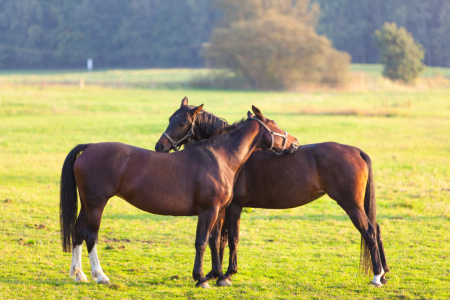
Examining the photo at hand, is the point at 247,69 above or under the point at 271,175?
above

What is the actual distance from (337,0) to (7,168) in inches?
3442

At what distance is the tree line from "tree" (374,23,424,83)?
1154 inches

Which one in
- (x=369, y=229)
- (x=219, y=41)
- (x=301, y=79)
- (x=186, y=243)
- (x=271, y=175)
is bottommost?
(x=186, y=243)

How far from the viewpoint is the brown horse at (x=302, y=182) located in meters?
5.39

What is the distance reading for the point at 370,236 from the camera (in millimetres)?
5281

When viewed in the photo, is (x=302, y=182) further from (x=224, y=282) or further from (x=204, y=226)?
(x=224, y=282)

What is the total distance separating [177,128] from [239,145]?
0.75 metres

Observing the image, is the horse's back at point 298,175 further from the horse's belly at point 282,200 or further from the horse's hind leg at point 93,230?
the horse's hind leg at point 93,230

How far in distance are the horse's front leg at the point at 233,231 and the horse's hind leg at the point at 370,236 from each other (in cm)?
133

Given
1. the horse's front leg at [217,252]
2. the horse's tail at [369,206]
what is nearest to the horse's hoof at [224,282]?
the horse's front leg at [217,252]

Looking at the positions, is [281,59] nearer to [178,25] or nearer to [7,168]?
[178,25]

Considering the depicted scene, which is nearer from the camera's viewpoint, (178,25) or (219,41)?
(219,41)

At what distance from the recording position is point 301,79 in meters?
62.9

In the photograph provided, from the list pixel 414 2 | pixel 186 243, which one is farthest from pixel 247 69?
pixel 186 243
